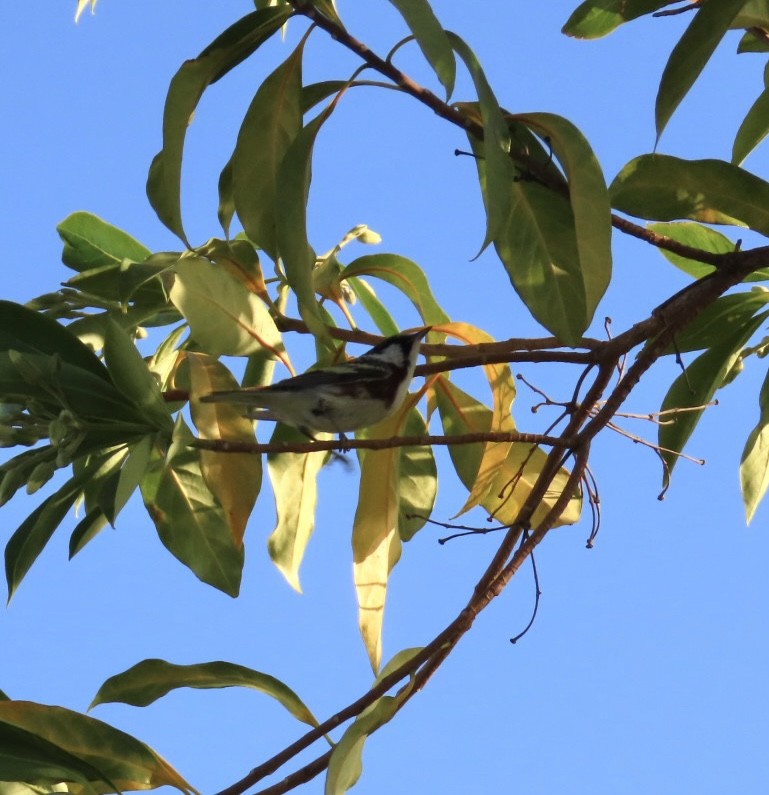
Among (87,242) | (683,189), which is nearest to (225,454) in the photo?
(87,242)

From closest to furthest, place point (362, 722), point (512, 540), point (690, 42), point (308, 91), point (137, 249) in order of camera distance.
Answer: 1. point (362, 722)
2. point (690, 42)
3. point (512, 540)
4. point (308, 91)
5. point (137, 249)

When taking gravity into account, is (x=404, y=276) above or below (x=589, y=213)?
above

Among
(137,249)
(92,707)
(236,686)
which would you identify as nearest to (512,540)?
(236,686)

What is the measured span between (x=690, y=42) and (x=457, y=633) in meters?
1.55

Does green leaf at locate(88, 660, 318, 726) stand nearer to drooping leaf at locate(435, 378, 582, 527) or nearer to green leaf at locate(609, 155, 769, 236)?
drooping leaf at locate(435, 378, 582, 527)

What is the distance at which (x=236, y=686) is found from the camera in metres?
2.87

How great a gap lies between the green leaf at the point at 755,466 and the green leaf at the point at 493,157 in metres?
1.43

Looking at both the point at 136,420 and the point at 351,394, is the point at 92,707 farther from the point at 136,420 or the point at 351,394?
the point at 351,394

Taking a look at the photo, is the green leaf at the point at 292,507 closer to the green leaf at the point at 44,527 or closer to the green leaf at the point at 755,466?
the green leaf at the point at 44,527

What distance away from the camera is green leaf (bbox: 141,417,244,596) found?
10.0 ft

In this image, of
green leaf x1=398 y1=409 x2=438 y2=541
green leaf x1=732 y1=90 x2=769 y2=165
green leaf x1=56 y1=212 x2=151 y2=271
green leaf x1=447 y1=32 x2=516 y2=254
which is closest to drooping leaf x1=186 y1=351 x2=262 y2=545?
green leaf x1=398 y1=409 x2=438 y2=541

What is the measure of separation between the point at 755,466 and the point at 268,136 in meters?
1.87

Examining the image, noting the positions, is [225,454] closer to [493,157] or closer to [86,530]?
[86,530]

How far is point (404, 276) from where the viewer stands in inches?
133
